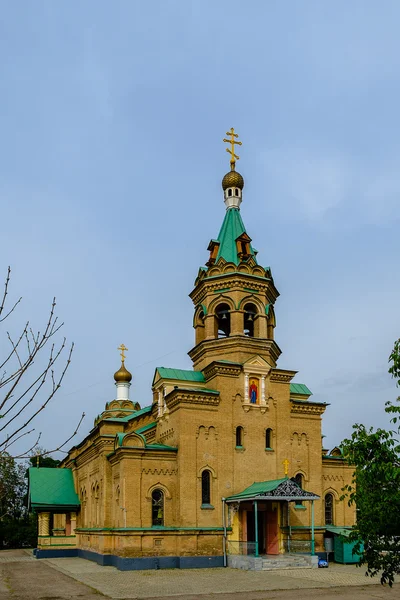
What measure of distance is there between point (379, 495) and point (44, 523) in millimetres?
29152

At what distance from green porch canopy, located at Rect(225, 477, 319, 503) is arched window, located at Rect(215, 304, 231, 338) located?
25.7 ft

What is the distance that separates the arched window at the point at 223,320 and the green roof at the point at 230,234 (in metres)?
2.28

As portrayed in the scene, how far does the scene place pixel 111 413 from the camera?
3900cm

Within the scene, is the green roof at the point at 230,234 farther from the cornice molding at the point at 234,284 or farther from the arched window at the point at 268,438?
the arched window at the point at 268,438

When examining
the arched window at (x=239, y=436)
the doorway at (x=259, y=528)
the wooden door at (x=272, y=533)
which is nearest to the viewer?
the wooden door at (x=272, y=533)

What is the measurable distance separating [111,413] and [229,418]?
14.7 metres

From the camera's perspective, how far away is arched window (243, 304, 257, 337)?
94.7 feet

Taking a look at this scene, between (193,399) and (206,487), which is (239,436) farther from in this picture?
(193,399)

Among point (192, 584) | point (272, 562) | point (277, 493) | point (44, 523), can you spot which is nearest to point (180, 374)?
point (277, 493)

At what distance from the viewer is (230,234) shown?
30.9 metres

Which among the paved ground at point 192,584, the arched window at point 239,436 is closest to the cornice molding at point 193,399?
the arched window at point 239,436

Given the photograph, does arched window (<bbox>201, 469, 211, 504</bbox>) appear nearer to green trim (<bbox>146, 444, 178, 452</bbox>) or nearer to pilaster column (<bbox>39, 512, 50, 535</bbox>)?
green trim (<bbox>146, 444, 178, 452</bbox>)

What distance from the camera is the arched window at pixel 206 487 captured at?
989 inches

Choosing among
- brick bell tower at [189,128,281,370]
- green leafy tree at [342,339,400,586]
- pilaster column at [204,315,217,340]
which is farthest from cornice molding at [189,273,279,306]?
green leafy tree at [342,339,400,586]
